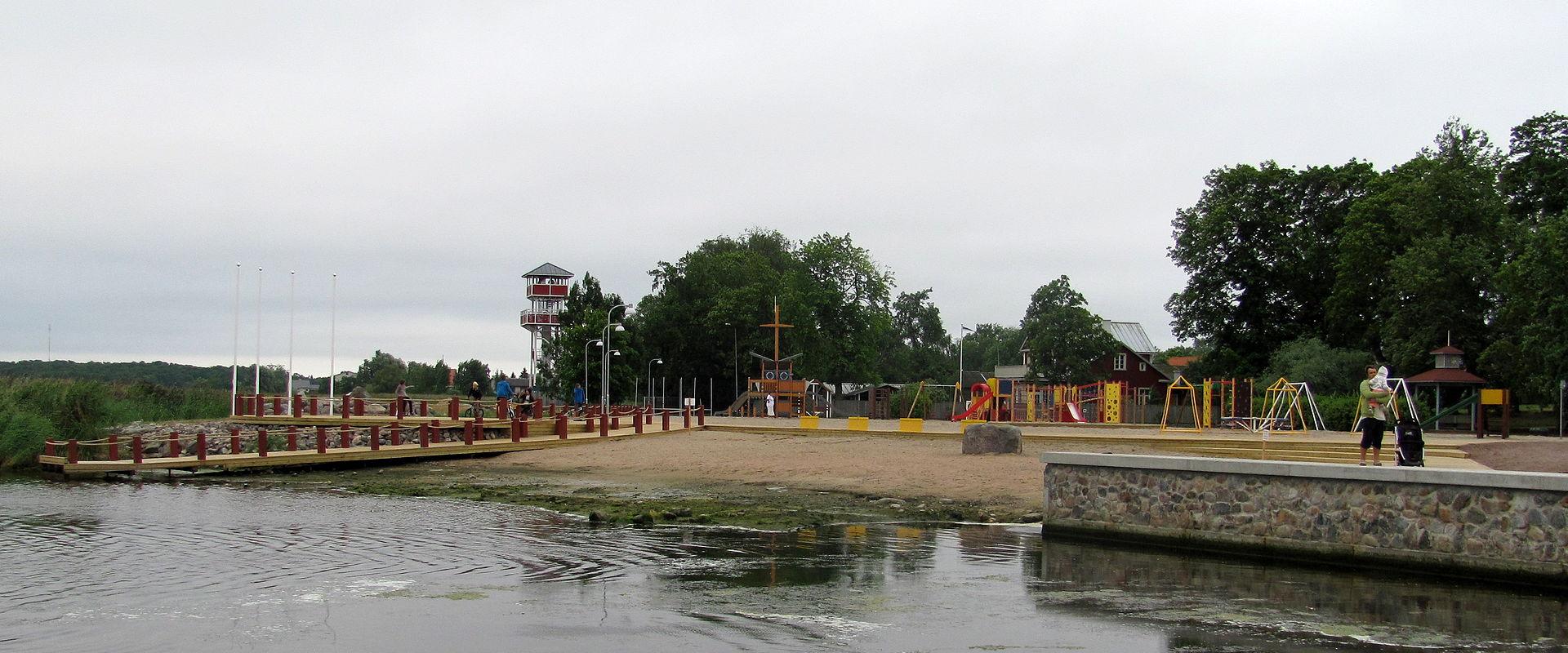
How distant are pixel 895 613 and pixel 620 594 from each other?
2.75m

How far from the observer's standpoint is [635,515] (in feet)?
60.5

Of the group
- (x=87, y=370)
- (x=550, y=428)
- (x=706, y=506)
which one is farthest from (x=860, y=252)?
(x=706, y=506)

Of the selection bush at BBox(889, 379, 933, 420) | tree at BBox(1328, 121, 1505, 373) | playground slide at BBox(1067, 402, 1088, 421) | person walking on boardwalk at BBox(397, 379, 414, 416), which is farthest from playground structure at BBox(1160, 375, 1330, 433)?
person walking on boardwalk at BBox(397, 379, 414, 416)

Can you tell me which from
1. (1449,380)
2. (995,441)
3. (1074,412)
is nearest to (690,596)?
(995,441)

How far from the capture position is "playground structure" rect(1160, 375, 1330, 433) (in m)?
36.8

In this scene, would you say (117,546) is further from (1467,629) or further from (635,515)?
(1467,629)

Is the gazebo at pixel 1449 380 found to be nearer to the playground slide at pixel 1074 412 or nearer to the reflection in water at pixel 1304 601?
the playground slide at pixel 1074 412

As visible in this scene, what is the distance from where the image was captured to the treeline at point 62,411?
32.7m

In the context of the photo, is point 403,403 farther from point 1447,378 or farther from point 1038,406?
point 1447,378

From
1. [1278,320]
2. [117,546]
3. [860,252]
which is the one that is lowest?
[117,546]

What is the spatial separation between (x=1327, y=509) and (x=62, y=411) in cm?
3639

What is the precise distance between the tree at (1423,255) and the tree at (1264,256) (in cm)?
326

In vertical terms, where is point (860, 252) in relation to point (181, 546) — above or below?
above

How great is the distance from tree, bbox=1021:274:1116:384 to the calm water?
57.0 metres
